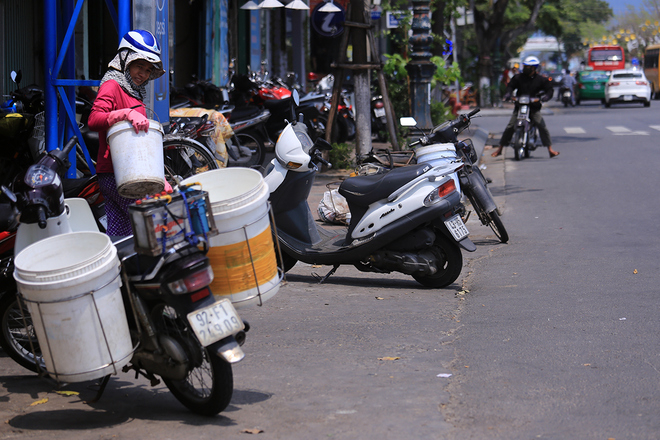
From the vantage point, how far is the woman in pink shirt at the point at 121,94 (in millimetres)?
4801

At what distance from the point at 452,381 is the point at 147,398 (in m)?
1.56

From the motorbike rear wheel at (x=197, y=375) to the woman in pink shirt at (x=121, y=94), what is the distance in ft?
4.19

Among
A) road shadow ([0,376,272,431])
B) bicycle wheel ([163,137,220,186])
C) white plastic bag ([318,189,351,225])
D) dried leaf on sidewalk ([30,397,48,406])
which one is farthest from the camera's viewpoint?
bicycle wheel ([163,137,220,186])

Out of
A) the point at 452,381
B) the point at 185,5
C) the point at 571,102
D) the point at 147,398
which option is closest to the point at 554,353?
the point at 452,381

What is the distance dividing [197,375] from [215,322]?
42 centimetres

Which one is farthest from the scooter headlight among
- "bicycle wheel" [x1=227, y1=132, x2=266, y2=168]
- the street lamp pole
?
the street lamp pole

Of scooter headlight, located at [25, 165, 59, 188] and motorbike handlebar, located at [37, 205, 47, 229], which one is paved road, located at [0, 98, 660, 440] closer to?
motorbike handlebar, located at [37, 205, 47, 229]

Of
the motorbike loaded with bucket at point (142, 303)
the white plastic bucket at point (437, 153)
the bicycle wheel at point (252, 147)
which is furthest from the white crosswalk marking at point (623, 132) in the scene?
the motorbike loaded with bucket at point (142, 303)

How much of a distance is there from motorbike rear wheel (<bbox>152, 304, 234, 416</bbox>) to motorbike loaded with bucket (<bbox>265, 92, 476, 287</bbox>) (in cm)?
281

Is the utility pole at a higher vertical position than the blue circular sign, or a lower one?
lower

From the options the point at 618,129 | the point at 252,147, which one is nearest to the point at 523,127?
the point at 252,147

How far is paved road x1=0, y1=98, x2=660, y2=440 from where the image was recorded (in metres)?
3.78

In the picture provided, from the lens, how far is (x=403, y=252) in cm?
650

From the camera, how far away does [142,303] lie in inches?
151
